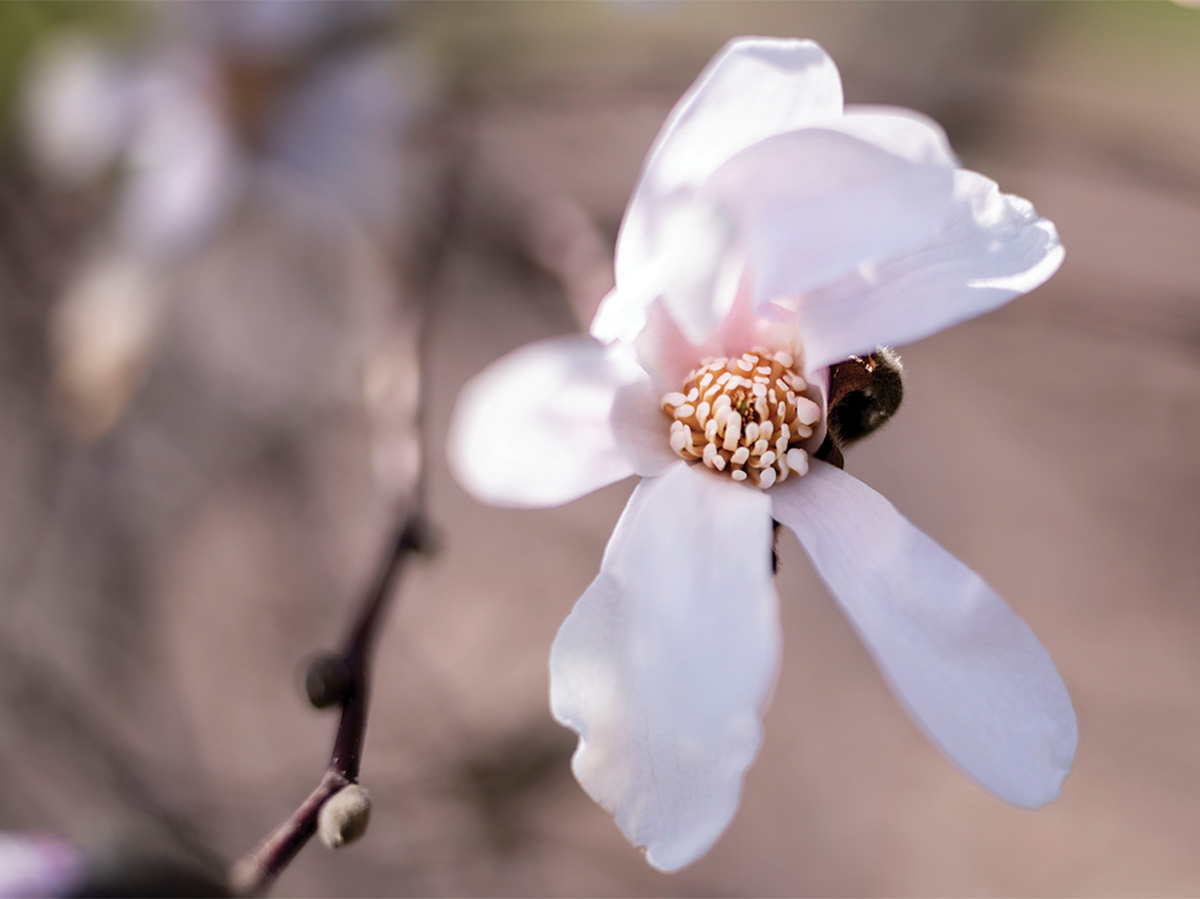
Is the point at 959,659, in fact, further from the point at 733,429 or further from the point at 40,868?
the point at 40,868

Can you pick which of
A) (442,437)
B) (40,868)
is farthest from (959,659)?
(442,437)

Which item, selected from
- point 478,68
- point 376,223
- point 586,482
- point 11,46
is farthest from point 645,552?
point 11,46

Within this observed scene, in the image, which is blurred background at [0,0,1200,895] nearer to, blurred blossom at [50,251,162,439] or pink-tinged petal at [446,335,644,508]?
blurred blossom at [50,251,162,439]

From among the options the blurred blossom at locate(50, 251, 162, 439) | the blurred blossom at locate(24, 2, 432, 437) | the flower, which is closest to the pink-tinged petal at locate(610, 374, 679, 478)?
the flower

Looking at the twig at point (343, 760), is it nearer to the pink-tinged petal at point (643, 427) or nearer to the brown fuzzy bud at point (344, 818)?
the brown fuzzy bud at point (344, 818)

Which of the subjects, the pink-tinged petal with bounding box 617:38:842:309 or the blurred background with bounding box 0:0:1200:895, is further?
the blurred background with bounding box 0:0:1200:895

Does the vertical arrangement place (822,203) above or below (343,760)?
above

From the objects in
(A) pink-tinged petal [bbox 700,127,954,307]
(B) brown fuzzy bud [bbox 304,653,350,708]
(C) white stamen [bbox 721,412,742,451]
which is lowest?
(B) brown fuzzy bud [bbox 304,653,350,708]
